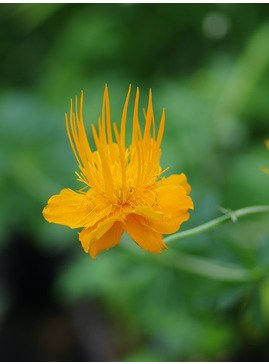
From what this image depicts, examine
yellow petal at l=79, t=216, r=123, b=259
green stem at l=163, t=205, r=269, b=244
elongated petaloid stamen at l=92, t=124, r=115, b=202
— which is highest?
elongated petaloid stamen at l=92, t=124, r=115, b=202

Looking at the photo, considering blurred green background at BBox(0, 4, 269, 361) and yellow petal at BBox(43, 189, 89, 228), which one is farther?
blurred green background at BBox(0, 4, 269, 361)

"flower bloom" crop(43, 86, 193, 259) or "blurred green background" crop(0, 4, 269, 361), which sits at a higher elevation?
"flower bloom" crop(43, 86, 193, 259)

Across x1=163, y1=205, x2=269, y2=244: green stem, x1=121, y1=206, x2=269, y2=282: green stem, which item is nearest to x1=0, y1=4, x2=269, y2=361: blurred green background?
x1=121, y1=206, x2=269, y2=282: green stem

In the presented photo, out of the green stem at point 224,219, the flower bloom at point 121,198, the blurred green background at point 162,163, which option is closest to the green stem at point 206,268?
the blurred green background at point 162,163

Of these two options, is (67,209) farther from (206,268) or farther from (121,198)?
(206,268)

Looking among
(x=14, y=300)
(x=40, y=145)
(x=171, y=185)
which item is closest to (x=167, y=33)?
(x=40, y=145)

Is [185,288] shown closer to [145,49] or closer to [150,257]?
[150,257]

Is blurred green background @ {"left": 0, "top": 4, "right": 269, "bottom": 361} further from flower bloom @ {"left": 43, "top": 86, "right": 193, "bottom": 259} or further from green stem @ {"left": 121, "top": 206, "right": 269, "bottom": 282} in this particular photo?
flower bloom @ {"left": 43, "top": 86, "right": 193, "bottom": 259}
